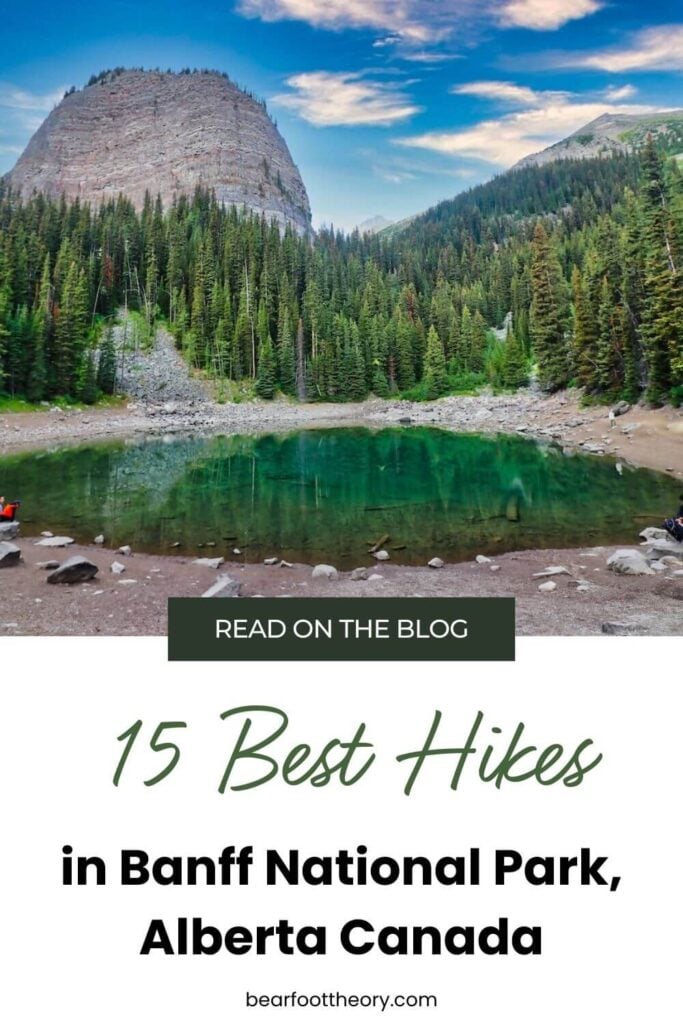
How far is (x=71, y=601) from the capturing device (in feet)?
22.4

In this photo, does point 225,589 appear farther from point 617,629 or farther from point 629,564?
point 629,564

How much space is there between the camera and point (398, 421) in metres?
42.9

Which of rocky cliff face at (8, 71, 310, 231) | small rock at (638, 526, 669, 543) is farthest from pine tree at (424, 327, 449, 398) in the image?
rocky cliff face at (8, 71, 310, 231)

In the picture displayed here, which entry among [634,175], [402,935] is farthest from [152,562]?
[634,175]

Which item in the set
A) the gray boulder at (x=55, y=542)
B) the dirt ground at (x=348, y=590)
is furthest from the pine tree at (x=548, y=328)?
the gray boulder at (x=55, y=542)

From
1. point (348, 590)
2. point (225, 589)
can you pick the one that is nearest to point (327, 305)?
point (348, 590)

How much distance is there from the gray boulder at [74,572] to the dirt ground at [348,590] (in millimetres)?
154

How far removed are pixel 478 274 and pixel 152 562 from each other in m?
76.2

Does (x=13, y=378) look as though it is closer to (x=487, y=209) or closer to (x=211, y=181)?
(x=211, y=181)

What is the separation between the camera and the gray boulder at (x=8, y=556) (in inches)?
323

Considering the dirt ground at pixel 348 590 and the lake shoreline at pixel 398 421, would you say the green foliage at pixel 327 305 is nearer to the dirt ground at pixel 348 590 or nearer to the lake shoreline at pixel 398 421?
the lake shoreline at pixel 398 421

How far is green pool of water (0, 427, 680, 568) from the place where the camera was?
10.4 metres

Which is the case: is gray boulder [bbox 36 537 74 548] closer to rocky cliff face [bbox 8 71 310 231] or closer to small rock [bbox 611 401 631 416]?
small rock [bbox 611 401 631 416]

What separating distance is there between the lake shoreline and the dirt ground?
10967mm
